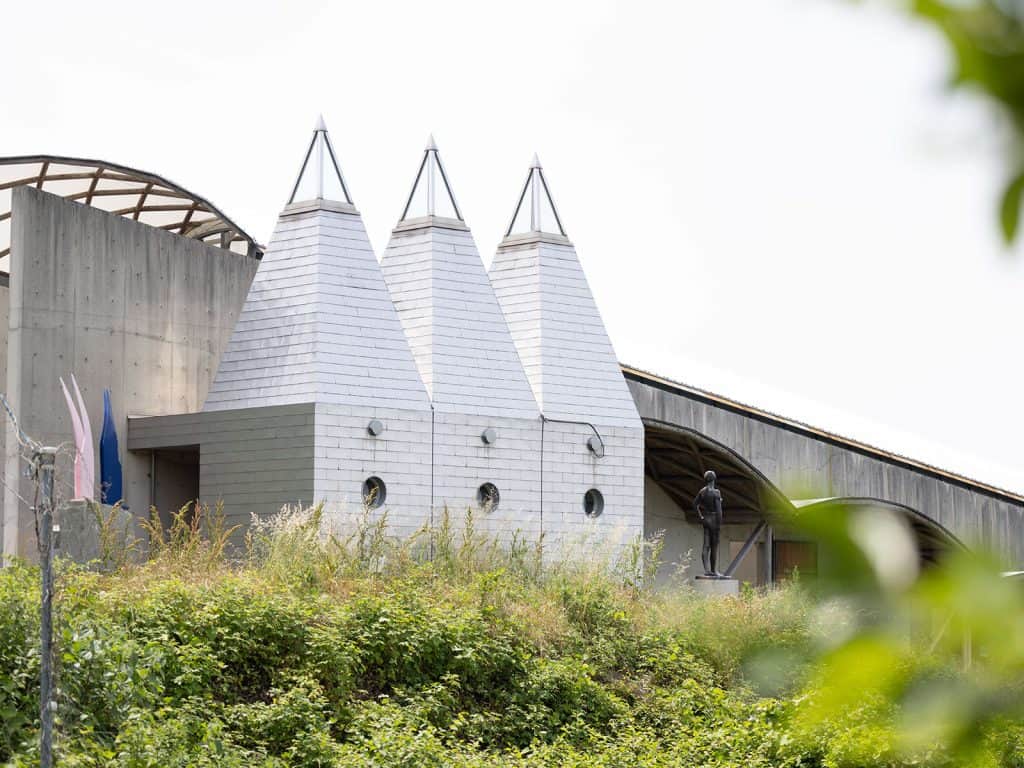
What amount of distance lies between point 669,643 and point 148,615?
559cm

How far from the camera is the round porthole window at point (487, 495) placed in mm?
→ 20625

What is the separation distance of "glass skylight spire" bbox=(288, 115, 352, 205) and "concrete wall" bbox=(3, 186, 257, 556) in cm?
217

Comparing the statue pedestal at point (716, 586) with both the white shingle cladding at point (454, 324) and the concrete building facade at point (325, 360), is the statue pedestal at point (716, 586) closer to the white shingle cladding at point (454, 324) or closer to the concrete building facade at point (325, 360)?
the concrete building facade at point (325, 360)

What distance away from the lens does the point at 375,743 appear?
1038 centimetres

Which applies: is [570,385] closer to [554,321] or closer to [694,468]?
[554,321]

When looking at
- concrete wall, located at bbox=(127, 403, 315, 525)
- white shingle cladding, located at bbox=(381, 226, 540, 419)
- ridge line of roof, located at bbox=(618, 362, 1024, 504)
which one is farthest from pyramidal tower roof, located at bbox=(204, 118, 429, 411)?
ridge line of roof, located at bbox=(618, 362, 1024, 504)

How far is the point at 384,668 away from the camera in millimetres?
12414

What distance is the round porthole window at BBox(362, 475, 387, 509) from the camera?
19.4m

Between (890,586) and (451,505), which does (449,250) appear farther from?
(890,586)

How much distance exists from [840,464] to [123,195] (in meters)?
12.8

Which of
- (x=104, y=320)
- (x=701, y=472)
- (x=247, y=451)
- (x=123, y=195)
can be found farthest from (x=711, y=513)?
(x=123, y=195)

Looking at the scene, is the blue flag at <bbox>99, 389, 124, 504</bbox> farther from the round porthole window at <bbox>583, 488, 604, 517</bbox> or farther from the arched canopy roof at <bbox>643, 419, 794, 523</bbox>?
the arched canopy roof at <bbox>643, 419, 794, 523</bbox>

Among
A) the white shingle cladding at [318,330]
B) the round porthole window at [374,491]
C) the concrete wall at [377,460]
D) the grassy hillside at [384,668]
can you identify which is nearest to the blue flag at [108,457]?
the white shingle cladding at [318,330]

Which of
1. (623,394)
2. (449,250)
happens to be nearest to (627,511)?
(623,394)
